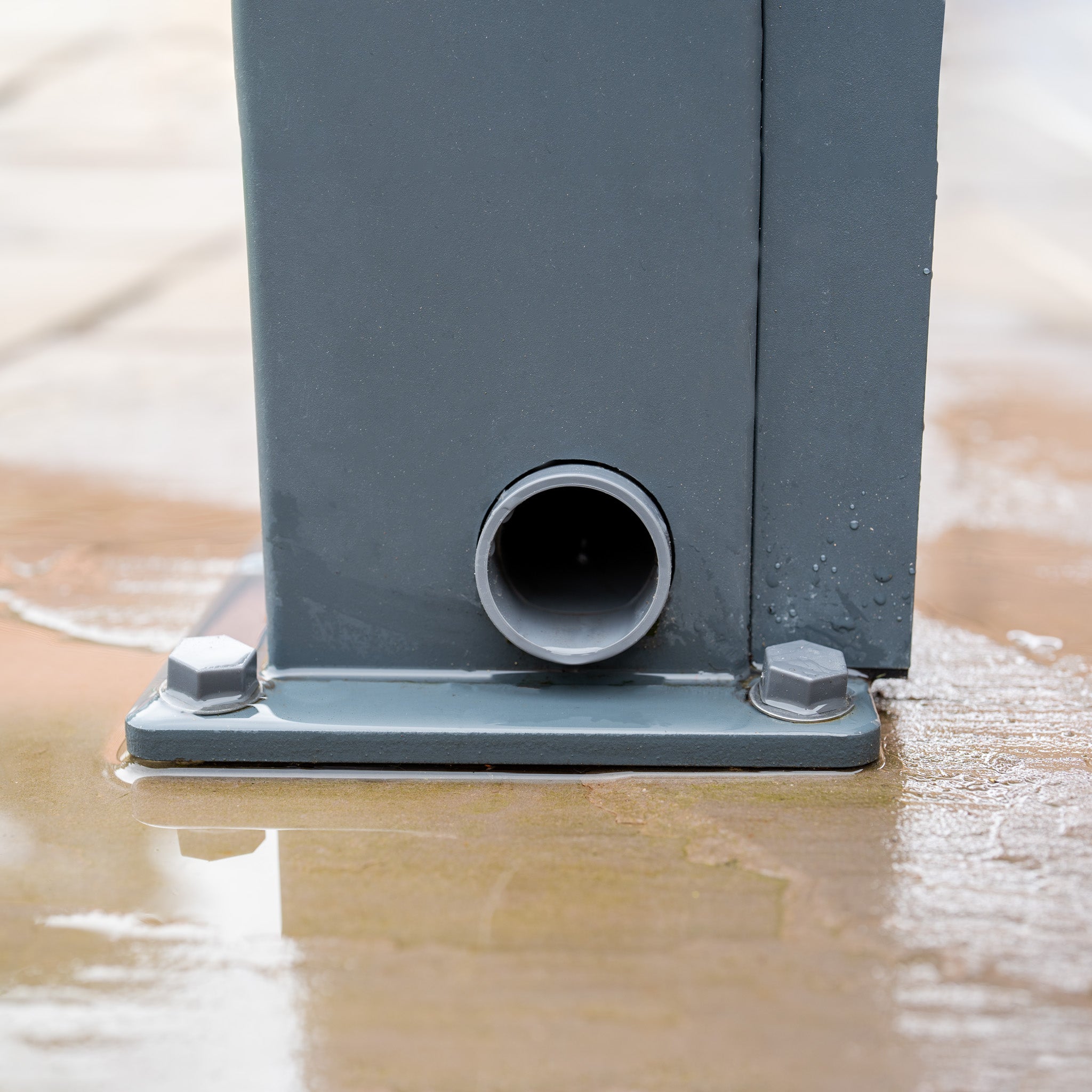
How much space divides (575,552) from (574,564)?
0.9 inches

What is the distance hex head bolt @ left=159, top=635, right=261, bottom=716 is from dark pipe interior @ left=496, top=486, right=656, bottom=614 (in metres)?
0.28

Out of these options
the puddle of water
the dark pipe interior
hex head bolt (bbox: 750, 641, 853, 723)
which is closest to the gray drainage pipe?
the dark pipe interior

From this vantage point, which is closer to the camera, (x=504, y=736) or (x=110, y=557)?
(x=504, y=736)

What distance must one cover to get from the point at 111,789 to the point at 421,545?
1.22 feet

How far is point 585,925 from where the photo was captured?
0.93m

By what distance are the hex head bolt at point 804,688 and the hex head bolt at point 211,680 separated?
1.65ft

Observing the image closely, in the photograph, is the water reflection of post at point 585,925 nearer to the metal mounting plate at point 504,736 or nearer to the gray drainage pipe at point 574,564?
the metal mounting plate at point 504,736

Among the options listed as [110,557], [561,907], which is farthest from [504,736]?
[110,557]

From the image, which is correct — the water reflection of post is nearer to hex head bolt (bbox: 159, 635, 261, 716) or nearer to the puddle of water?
hex head bolt (bbox: 159, 635, 261, 716)

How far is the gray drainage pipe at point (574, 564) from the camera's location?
1154 mm

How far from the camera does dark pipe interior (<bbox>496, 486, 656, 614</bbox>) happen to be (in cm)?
131

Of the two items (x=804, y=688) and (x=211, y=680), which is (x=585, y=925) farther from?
(x=211, y=680)

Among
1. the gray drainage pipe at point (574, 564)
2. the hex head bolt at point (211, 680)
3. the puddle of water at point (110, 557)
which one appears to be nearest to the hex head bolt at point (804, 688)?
the gray drainage pipe at point (574, 564)

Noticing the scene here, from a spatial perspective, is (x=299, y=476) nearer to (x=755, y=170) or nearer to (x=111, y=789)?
(x=111, y=789)
